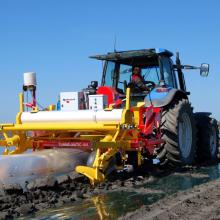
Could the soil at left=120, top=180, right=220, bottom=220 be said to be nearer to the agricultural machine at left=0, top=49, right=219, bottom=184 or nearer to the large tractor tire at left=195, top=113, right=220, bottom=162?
the agricultural machine at left=0, top=49, right=219, bottom=184

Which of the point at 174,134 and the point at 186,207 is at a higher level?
the point at 174,134

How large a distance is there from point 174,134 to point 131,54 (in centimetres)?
178

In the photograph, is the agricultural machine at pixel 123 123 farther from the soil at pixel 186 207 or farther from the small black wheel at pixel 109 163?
the soil at pixel 186 207

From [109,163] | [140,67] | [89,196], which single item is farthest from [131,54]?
[89,196]

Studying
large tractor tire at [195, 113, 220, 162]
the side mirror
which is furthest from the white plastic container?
large tractor tire at [195, 113, 220, 162]

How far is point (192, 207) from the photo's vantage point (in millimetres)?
4445

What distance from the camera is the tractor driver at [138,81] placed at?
7.89 metres

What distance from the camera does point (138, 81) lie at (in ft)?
26.0

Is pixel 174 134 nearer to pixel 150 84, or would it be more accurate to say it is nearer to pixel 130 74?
pixel 150 84

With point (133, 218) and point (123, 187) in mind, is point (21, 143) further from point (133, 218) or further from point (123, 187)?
point (133, 218)

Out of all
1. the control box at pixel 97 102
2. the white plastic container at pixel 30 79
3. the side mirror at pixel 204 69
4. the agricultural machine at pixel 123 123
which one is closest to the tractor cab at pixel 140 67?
the agricultural machine at pixel 123 123

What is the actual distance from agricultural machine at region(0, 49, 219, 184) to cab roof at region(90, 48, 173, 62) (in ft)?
0.05

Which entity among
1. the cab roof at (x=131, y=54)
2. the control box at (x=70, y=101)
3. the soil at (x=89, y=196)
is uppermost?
the cab roof at (x=131, y=54)

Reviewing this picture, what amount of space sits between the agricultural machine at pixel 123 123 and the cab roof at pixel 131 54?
0.02m
